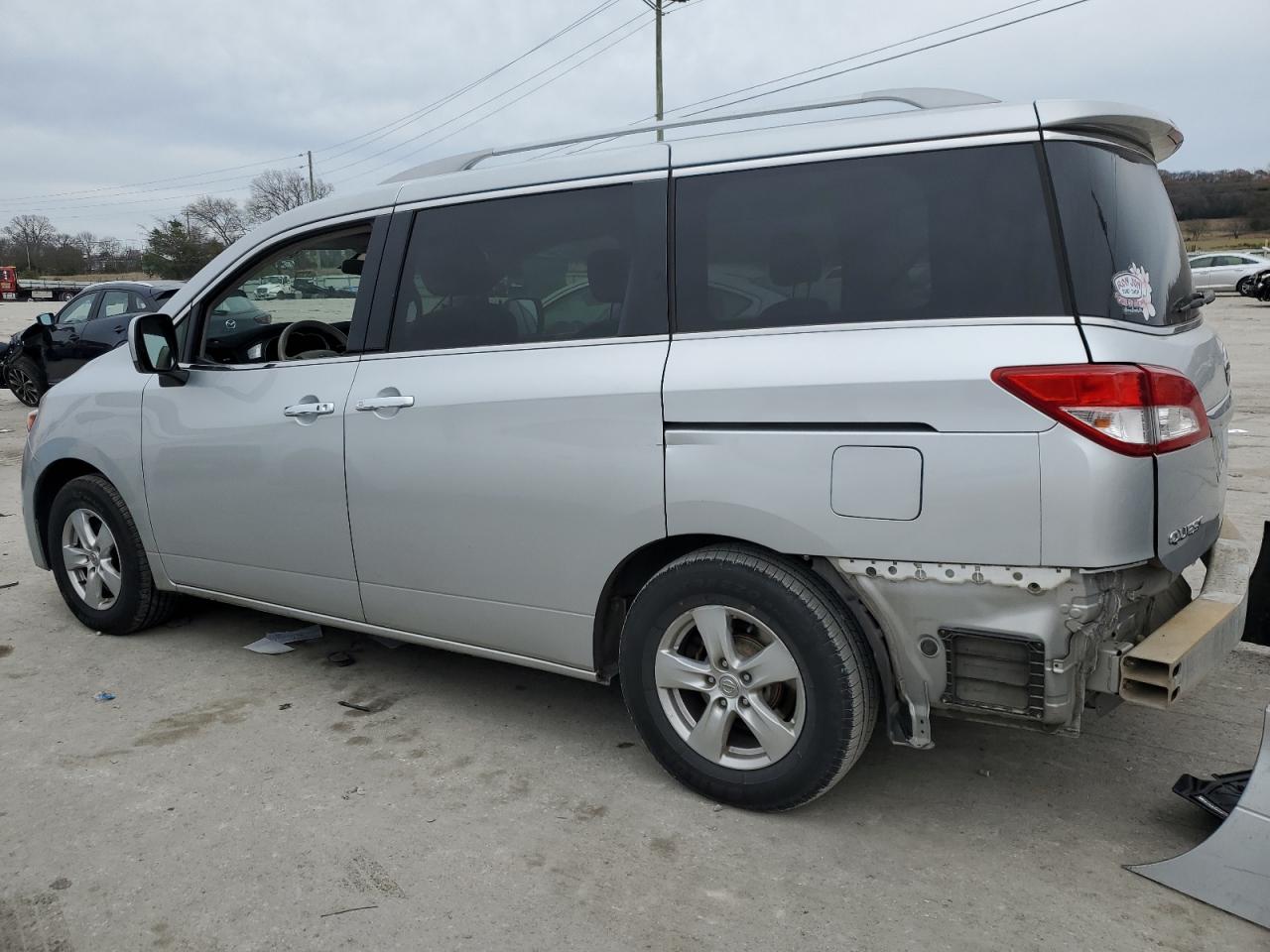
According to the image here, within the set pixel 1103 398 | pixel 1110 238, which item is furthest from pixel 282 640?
pixel 1110 238

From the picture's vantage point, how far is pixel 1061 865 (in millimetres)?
2762

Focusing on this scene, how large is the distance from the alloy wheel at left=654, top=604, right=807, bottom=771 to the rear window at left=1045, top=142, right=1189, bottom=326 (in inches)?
48.7

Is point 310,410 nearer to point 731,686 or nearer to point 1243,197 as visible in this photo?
point 731,686

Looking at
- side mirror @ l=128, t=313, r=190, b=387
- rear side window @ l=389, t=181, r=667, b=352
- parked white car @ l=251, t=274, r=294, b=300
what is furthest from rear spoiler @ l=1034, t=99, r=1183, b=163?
side mirror @ l=128, t=313, r=190, b=387

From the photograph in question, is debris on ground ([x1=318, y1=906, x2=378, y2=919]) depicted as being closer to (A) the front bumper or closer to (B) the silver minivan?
(B) the silver minivan

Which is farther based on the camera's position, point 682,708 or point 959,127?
point 682,708

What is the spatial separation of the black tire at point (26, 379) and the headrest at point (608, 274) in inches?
529

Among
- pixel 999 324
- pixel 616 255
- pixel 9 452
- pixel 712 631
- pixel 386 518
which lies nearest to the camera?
pixel 999 324

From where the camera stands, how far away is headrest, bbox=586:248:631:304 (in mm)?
3186

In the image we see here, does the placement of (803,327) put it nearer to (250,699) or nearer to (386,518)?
(386,518)

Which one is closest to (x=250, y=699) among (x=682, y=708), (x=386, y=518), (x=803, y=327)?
(x=386, y=518)

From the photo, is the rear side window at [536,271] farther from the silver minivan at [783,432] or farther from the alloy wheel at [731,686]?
the alloy wheel at [731,686]

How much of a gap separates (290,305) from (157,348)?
57 centimetres

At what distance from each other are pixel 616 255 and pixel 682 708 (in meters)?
1.43
